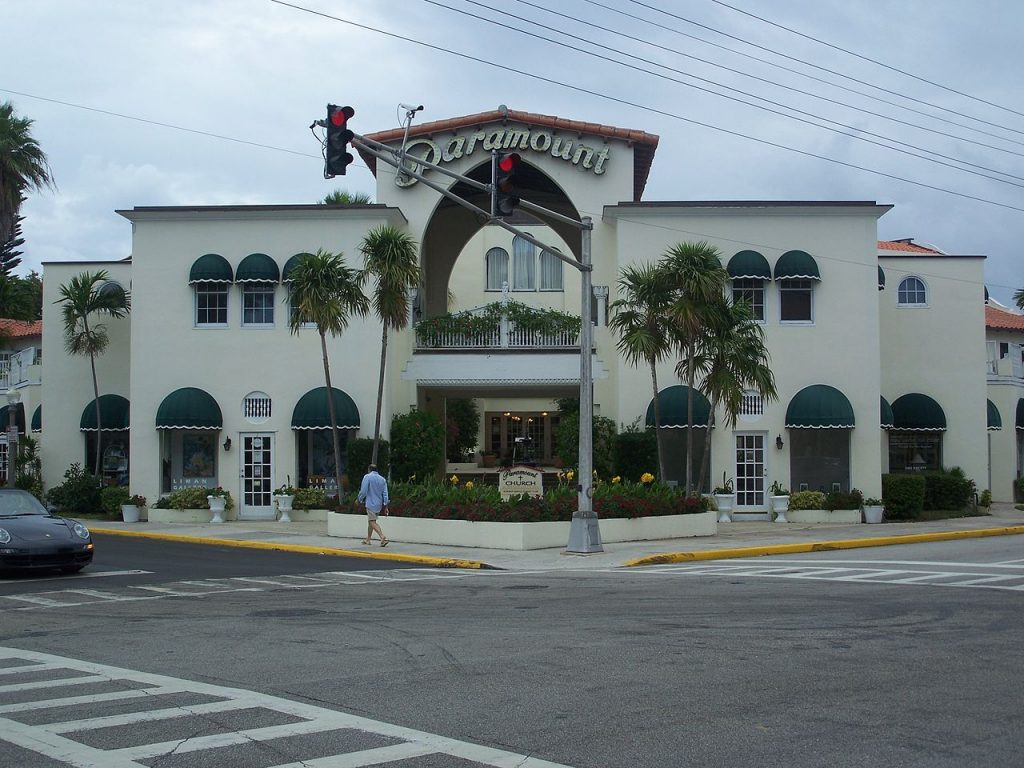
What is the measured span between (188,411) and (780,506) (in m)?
16.9

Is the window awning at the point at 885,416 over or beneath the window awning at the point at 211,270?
beneath

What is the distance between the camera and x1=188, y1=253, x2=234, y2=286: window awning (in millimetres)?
31750

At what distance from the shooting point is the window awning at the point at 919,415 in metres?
33.2

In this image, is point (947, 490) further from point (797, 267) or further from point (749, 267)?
point (749, 267)

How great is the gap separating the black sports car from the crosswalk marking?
28.3 feet

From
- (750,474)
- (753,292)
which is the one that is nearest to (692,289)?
(753,292)

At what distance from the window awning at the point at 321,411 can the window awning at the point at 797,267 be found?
1275 cm

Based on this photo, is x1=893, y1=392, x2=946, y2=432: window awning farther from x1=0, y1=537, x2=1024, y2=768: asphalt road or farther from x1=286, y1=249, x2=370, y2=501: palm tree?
x1=286, y1=249, x2=370, y2=501: palm tree

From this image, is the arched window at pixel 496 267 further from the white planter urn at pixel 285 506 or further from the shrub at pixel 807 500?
the shrub at pixel 807 500

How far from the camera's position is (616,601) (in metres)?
15.0

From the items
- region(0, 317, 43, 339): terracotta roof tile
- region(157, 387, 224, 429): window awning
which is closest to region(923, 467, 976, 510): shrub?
region(157, 387, 224, 429): window awning

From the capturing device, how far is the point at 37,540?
17766mm

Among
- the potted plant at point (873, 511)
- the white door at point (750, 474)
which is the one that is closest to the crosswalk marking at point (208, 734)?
the white door at point (750, 474)

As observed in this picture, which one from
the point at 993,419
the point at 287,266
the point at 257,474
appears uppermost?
the point at 287,266
